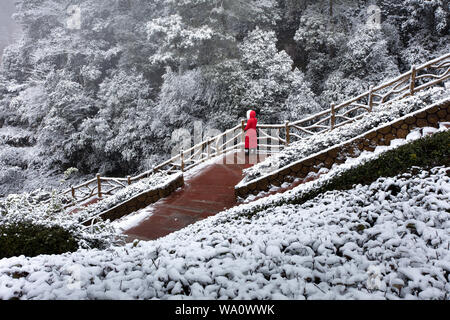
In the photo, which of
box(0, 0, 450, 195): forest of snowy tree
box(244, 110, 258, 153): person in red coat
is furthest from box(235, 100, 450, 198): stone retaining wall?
box(0, 0, 450, 195): forest of snowy tree

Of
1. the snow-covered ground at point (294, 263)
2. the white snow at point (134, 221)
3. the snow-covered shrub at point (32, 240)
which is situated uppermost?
the snow-covered ground at point (294, 263)

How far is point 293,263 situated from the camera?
91.7 inches

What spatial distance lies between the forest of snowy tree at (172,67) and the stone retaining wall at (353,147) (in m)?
7.78

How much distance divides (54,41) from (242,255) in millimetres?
21591

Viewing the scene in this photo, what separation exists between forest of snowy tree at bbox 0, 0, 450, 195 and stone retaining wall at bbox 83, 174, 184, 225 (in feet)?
26.6

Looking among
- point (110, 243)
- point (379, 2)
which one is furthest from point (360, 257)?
point (379, 2)

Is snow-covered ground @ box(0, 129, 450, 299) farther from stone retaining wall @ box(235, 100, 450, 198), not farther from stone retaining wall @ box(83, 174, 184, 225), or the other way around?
stone retaining wall @ box(83, 174, 184, 225)

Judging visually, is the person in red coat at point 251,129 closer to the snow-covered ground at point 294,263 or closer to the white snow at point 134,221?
the white snow at point 134,221

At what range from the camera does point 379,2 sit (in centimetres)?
1498

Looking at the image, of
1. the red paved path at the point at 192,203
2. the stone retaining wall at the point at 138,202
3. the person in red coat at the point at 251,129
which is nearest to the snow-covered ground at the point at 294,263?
the red paved path at the point at 192,203

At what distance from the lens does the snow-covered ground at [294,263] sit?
2004mm

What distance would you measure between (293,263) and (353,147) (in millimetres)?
4417

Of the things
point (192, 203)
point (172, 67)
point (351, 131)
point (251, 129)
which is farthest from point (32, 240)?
point (172, 67)

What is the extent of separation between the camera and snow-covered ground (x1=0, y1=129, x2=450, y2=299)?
6.57 ft
